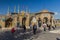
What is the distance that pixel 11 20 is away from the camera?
231 feet

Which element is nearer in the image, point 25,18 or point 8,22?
point 8,22

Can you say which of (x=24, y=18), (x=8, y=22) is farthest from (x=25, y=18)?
(x=8, y=22)

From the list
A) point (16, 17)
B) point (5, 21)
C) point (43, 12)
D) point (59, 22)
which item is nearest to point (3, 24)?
point (5, 21)

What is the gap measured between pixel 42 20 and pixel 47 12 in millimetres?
4445

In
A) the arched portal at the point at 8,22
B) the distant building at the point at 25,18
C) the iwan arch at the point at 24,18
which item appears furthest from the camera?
the distant building at the point at 25,18

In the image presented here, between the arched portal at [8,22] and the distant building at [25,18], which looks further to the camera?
the distant building at [25,18]

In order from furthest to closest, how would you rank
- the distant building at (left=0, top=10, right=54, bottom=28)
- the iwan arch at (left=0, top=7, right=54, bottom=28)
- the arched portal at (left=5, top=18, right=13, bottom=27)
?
the distant building at (left=0, top=10, right=54, bottom=28)
the iwan arch at (left=0, top=7, right=54, bottom=28)
the arched portal at (left=5, top=18, right=13, bottom=27)

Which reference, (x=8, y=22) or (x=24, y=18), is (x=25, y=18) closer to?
(x=24, y=18)

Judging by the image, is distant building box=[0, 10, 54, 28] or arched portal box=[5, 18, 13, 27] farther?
distant building box=[0, 10, 54, 28]

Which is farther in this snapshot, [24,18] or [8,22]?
[24,18]

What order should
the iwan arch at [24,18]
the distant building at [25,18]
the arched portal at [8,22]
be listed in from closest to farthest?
the arched portal at [8,22]
the iwan arch at [24,18]
the distant building at [25,18]

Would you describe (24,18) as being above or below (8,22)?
above

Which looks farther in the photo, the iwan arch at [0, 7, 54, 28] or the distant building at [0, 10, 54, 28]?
the distant building at [0, 10, 54, 28]

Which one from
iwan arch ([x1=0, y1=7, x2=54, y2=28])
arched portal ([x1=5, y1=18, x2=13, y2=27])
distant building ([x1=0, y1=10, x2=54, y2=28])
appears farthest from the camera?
distant building ([x1=0, y1=10, x2=54, y2=28])
